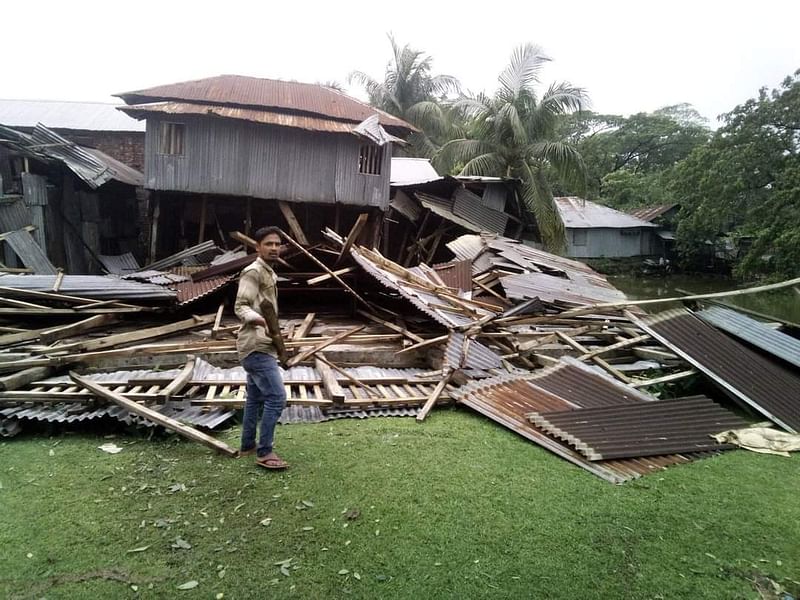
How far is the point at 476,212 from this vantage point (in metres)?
17.5

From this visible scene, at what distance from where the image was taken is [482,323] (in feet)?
21.7

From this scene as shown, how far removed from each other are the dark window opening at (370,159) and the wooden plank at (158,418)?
11110mm

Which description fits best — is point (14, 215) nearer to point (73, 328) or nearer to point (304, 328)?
point (73, 328)

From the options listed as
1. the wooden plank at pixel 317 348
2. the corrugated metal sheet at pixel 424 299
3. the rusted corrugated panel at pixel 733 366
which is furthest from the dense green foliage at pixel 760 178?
the wooden plank at pixel 317 348

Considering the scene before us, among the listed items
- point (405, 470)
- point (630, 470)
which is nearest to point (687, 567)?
point (630, 470)

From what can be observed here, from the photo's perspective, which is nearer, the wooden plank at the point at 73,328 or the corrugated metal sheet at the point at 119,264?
the wooden plank at the point at 73,328

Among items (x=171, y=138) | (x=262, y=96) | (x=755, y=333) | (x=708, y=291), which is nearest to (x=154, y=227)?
(x=171, y=138)

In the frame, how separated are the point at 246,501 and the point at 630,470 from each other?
116 inches

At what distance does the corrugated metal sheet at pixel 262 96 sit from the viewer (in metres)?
13.3

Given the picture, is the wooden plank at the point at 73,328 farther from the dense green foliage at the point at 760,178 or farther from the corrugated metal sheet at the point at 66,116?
the dense green foliage at the point at 760,178

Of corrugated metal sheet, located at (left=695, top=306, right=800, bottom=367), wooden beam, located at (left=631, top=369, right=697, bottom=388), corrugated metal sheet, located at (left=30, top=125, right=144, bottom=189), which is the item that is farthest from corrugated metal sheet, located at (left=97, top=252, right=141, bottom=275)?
corrugated metal sheet, located at (left=695, top=306, right=800, bottom=367)

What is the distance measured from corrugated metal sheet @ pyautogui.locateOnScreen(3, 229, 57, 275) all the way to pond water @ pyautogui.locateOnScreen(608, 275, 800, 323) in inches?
635

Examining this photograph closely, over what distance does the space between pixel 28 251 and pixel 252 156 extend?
586cm

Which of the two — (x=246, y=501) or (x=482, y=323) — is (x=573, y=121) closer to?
(x=482, y=323)
